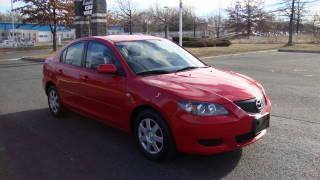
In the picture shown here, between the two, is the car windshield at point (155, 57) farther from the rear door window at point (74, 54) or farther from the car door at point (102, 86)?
the rear door window at point (74, 54)

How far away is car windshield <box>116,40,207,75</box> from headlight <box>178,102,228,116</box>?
1102 mm

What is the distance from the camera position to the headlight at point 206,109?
177 inches

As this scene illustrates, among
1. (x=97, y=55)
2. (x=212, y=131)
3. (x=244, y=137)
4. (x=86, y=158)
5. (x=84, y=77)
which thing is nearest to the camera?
(x=212, y=131)

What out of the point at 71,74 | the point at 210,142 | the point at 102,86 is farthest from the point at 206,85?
the point at 71,74

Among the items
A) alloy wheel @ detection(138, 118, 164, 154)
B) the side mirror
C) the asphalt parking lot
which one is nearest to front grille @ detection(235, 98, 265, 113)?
the asphalt parking lot

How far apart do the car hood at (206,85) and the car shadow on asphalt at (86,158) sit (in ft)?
A: 2.76

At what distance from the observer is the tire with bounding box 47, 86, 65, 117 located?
7509 mm

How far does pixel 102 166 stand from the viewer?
4902 mm

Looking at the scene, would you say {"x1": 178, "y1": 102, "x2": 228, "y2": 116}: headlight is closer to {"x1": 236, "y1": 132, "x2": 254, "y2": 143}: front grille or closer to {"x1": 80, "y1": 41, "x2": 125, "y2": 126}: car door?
{"x1": 236, "y1": 132, "x2": 254, "y2": 143}: front grille

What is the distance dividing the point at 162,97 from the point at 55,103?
3546 millimetres

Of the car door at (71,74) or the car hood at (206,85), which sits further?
the car door at (71,74)

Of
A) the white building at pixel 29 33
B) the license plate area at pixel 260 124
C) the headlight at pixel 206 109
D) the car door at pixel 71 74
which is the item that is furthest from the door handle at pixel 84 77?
the white building at pixel 29 33

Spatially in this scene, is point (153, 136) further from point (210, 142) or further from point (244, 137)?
point (244, 137)

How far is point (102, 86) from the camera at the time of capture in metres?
5.82
